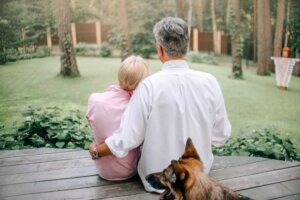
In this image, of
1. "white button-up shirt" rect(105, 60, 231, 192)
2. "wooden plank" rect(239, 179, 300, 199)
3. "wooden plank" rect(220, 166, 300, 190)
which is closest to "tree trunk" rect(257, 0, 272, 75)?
"wooden plank" rect(220, 166, 300, 190)

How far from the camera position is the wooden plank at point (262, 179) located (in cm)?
239

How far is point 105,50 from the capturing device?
436 centimetres

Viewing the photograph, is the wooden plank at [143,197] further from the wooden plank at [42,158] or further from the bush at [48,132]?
the bush at [48,132]

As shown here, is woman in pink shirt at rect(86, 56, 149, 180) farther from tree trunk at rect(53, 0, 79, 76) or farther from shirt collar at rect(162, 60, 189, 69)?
tree trunk at rect(53, 0, 79, 76)

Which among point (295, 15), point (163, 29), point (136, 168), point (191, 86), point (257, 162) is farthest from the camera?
point (295, 15)

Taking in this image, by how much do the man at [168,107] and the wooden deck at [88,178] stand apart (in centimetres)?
41

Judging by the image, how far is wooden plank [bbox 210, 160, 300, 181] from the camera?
2555 mm

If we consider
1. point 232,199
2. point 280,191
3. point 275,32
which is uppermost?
point 275,32

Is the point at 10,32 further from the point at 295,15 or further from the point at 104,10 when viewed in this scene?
the point at 295,15

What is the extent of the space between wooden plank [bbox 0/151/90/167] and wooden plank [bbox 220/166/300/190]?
1.30m

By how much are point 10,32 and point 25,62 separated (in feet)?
1.13

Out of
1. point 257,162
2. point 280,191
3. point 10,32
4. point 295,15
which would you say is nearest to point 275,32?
point 295,15

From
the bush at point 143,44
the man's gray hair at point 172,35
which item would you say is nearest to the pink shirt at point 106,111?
the man's gray hair at point 172,35

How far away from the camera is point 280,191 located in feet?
7.61
